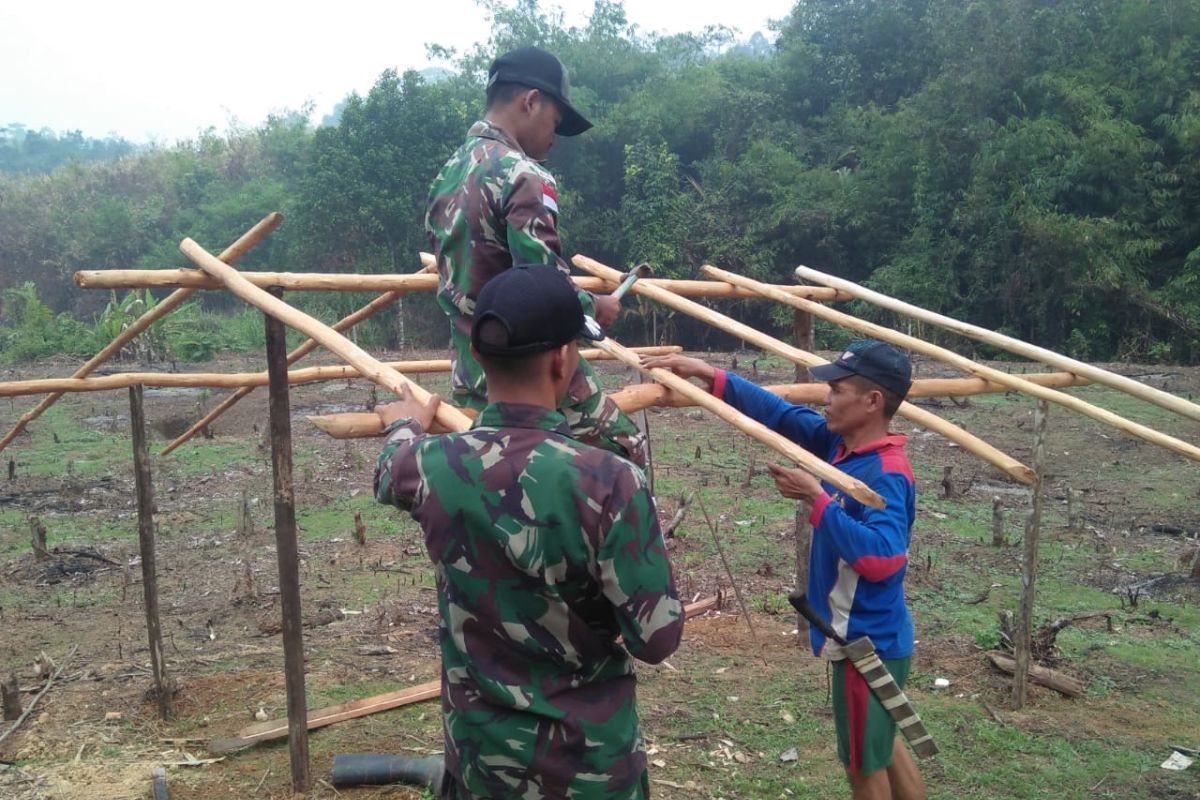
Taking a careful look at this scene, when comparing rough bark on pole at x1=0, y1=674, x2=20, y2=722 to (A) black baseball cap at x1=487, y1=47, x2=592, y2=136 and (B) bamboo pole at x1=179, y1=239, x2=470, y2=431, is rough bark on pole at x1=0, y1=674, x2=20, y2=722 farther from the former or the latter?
(A) black baseball cap at x1=487, y1=47, x2=592, y2=136

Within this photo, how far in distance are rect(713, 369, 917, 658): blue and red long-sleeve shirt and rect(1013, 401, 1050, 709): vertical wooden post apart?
147 cm

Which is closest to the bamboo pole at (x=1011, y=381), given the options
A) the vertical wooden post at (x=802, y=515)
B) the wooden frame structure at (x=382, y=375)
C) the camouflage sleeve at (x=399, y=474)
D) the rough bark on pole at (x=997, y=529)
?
the wooden frame structure at (x=382, y=375)

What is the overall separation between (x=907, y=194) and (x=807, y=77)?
476 centimetres

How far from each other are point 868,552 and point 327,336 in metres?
1.69

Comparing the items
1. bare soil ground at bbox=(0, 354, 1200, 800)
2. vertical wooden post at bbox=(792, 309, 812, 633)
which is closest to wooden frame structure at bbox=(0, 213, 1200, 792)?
vertical wooden post at bbox=(792, 309, 812, 633)

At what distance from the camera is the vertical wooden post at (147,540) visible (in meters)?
4.21

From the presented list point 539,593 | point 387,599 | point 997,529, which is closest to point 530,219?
point 539,593

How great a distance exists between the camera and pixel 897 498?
2.77m

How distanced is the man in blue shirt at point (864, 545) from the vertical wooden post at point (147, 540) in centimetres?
287

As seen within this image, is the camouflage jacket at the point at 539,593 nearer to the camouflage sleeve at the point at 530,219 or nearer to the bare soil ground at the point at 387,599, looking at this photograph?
the camouflage sleeve at the point at 530,219

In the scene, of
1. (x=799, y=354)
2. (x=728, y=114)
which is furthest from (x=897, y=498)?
(x=728, y=114)

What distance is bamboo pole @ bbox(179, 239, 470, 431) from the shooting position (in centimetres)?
232

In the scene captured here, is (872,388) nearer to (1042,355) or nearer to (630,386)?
(630,386)

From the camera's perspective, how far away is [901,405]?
129 inches
